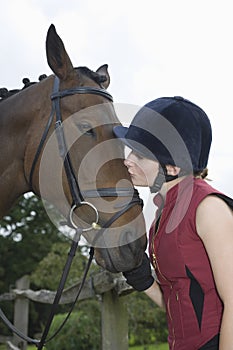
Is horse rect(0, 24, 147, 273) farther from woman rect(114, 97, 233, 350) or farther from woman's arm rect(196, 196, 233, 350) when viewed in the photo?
woman's arm rect(196, 196, 233, 350)

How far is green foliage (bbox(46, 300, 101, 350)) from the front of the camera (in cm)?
624

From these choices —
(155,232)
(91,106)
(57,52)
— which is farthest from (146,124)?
(57,52)

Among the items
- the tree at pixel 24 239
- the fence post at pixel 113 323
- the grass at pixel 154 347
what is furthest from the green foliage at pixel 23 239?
the fence post at pixel 113 323

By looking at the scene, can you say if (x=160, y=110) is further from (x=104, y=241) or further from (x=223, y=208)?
(x=104, y=241)

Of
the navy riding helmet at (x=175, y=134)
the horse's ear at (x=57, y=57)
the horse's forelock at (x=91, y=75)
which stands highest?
the horse's ear at (x=57, y=57)

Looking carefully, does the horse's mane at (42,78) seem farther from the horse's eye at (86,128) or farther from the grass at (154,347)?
the grass at (154,347)

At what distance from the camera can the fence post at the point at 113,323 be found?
337cm

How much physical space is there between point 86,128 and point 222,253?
3.30 feet

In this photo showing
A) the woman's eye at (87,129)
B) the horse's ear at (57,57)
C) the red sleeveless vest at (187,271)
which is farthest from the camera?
the horse's ear at (57,57)

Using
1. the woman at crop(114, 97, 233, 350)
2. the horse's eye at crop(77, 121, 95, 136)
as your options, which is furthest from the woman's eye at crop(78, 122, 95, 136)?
the woman at crop(114, 97, 233, 350)

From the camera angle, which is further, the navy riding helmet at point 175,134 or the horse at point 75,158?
the horse at point 75,158

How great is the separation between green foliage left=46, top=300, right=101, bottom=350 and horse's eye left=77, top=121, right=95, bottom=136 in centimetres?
442

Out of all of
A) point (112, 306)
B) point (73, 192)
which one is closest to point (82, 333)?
point (112, 306)

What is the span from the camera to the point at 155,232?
1.83 metres
